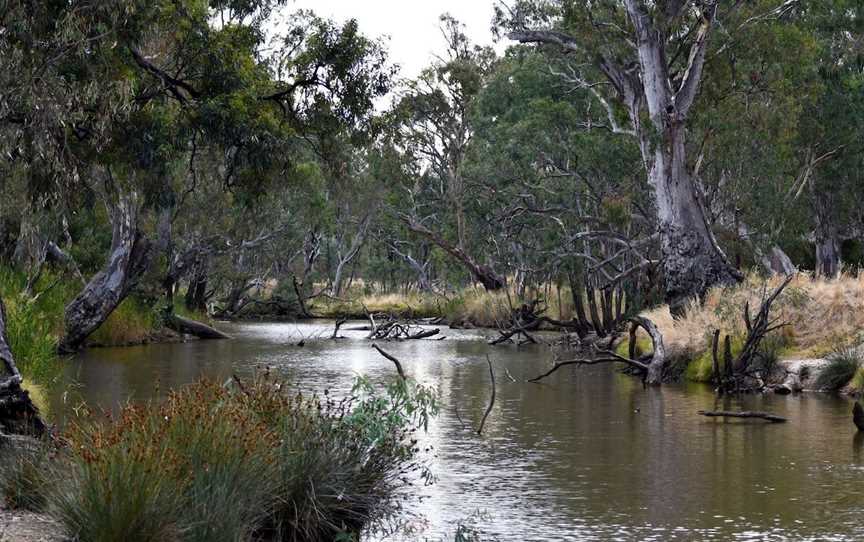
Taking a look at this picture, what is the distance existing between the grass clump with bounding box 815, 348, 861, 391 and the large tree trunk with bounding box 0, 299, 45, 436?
14056mm

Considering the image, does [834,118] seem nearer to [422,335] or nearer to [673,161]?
[673,161]

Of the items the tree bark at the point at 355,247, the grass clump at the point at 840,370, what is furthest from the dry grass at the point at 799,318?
the tree bark at the point at 355,247

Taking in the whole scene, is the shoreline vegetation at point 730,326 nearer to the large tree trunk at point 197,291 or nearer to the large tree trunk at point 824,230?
the large tree trunk at point 197,291

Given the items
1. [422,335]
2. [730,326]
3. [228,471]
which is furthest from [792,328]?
[422,335]

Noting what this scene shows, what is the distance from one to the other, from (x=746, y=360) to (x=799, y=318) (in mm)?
2530

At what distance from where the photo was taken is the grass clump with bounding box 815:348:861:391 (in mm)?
20422

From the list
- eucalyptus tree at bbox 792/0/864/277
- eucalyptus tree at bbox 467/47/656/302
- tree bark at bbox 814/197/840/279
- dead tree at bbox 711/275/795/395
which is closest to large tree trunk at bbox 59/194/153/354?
eucalyptus tree at bbox 467/47/656/302

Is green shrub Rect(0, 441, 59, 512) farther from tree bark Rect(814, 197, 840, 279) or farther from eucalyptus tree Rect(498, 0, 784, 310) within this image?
tree bark Rect(814, 197, 840, 279)

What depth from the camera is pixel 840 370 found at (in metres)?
20.5

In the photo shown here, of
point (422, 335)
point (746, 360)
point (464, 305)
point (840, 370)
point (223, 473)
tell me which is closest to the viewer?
point (223, 473)

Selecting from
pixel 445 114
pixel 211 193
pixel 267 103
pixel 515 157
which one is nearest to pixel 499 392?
pixel 267 103

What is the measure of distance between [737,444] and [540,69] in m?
32.7

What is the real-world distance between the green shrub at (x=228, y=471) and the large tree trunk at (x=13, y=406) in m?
2.43

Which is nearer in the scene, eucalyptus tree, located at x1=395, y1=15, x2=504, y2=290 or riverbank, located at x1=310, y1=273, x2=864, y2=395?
riverbank, located at x1=310, y1=273, x2=864, y2=395
